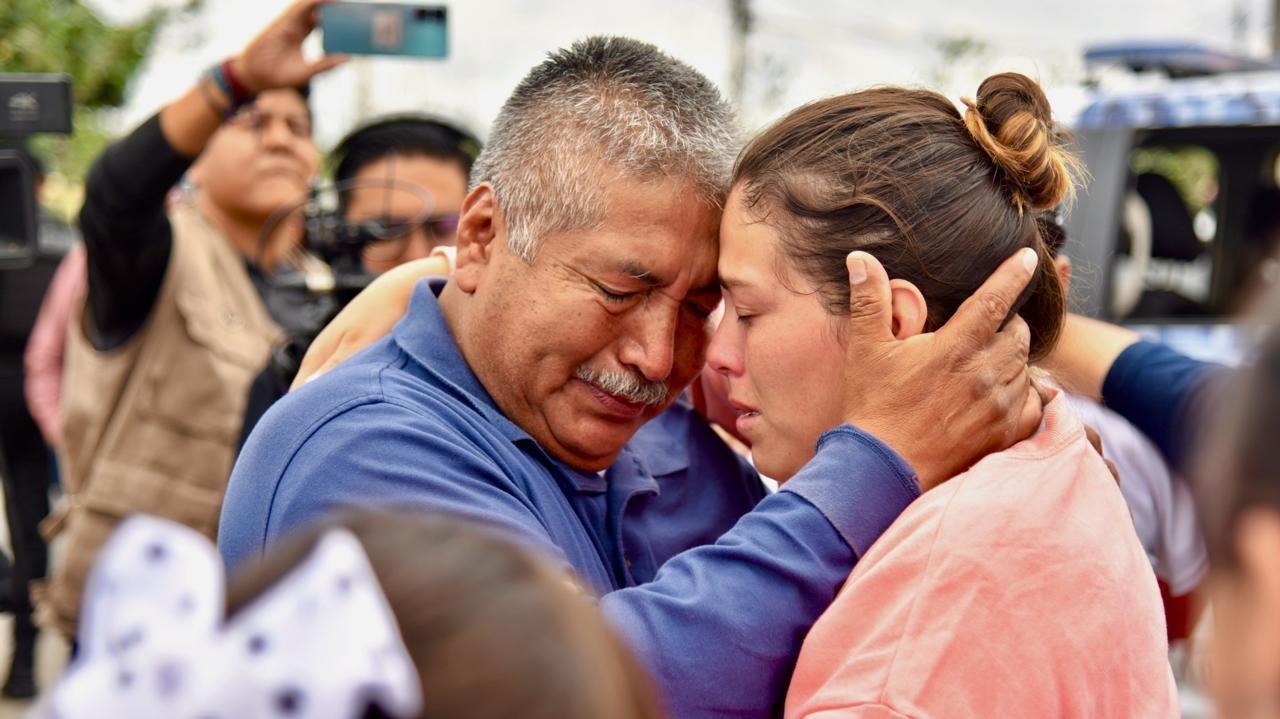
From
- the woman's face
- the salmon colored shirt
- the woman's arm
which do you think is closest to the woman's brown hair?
the salmon colored shirt

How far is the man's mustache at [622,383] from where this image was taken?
1.96 metres

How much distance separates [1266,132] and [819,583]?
190 inches

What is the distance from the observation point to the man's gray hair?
1898 millimetres

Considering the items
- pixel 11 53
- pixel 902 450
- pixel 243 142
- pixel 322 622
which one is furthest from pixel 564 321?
pixel 11 53

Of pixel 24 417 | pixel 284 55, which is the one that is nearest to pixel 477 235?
pixel 284 55

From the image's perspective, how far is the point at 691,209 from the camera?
1920 millimetres

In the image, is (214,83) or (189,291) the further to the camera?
(189,291)

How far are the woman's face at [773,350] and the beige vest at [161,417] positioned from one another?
1.85m

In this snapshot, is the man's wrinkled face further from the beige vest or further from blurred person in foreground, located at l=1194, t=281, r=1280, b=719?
the beige vest

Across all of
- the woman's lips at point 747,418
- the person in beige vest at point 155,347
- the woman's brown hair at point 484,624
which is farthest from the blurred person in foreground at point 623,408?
the person in beige vest at point 155,347

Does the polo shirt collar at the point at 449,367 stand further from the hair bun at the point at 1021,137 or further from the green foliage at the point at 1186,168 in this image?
the green foliage at the point at 1186,168

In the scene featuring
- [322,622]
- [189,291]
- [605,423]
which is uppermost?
[322,622]

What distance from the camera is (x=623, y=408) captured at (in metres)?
1.97

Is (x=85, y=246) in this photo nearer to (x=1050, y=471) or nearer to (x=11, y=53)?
(x=1050, y=471)
